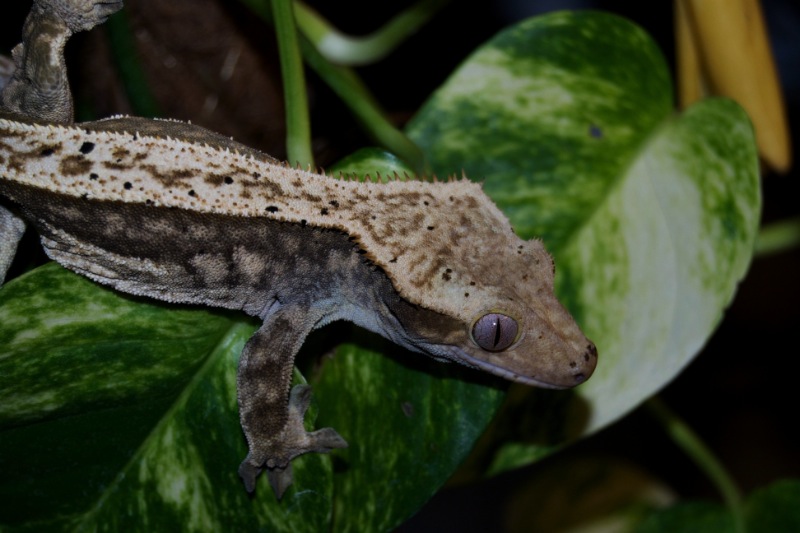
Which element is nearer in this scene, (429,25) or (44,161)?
(44,161)

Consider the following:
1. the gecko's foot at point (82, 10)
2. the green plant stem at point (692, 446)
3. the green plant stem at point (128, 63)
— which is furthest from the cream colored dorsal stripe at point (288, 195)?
the green plant stem at point (692, 446)

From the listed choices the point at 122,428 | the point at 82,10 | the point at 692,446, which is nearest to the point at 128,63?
the point at 82,10

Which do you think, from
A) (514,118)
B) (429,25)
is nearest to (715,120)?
(514,118)

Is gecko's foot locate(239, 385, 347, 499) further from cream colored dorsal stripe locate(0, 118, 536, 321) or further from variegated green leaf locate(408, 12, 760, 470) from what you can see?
variegated green leaf locate(408, 12, 760, 470)

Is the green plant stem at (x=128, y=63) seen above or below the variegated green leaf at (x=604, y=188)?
above

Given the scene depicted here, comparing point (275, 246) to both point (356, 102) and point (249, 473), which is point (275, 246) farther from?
point (249, 473)

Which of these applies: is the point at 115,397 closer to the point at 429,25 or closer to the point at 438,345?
the point at 438,345

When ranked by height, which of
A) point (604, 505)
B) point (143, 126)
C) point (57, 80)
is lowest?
point (604, 505)

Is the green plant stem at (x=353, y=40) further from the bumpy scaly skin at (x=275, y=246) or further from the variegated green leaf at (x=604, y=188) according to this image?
the bumpy scaly skin at (x=275, y=246)
